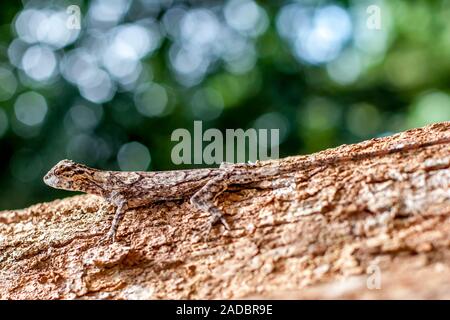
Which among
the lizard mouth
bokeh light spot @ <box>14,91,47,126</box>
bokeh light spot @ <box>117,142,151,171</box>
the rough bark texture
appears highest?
bokeh light spot @ <box>14,91,47,126</box>

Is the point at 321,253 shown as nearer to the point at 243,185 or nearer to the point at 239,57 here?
the point at 243,185

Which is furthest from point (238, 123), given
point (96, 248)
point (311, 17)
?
point (96, 248)

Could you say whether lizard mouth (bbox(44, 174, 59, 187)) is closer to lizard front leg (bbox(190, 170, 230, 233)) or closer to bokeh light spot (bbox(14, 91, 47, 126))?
lizard front leg (bbox(190, 170, 230, 233))

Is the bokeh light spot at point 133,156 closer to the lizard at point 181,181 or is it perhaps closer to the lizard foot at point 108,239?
the lizard at point 181,181

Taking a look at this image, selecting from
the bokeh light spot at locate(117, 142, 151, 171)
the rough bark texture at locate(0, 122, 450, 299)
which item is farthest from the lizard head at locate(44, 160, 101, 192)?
the bokeh light spot at locate(117, 142, 151, 171)

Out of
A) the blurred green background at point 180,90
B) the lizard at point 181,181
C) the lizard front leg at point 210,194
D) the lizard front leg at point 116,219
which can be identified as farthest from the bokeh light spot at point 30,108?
the lizard front leg at point 210,194

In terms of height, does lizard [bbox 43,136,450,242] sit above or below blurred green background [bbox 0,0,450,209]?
below
